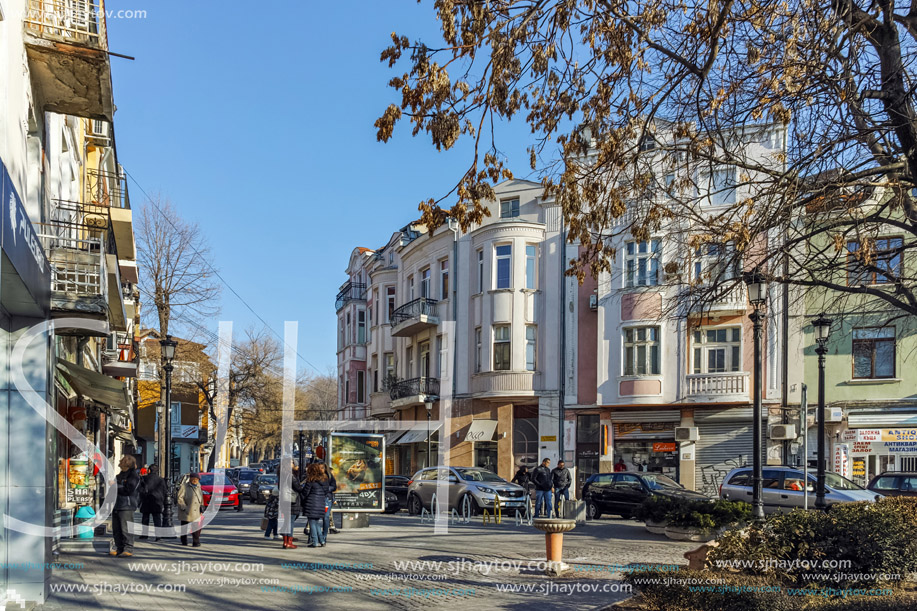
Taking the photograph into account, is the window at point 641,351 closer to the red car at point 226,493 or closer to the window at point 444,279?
the window at point 444,279

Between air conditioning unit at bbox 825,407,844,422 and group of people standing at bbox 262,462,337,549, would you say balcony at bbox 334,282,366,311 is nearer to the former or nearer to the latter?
air conditioning unit at bbox 825,407,844,422

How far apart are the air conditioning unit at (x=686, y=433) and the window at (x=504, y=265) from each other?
964cm

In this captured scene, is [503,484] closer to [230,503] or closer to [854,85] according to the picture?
[230,503]

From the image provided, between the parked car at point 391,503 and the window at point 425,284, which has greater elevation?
the window at point 425,284

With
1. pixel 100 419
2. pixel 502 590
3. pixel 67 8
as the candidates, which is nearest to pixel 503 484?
pixel 100 419

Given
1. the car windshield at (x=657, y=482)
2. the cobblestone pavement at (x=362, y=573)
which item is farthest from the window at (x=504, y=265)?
the cobblestone pavement at (x=362, y=573)

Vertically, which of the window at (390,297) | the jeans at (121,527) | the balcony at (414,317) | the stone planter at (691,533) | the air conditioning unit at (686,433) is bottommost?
the stone planter at (691,533)

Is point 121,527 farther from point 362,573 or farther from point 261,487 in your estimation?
point 261,487

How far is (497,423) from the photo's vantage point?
126 ft

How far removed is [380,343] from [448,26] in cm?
4227

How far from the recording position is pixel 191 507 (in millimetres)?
17344

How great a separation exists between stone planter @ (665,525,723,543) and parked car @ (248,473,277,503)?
2374 centimetres

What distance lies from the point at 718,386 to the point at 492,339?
9928 millimetres

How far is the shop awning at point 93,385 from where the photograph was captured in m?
16.1
